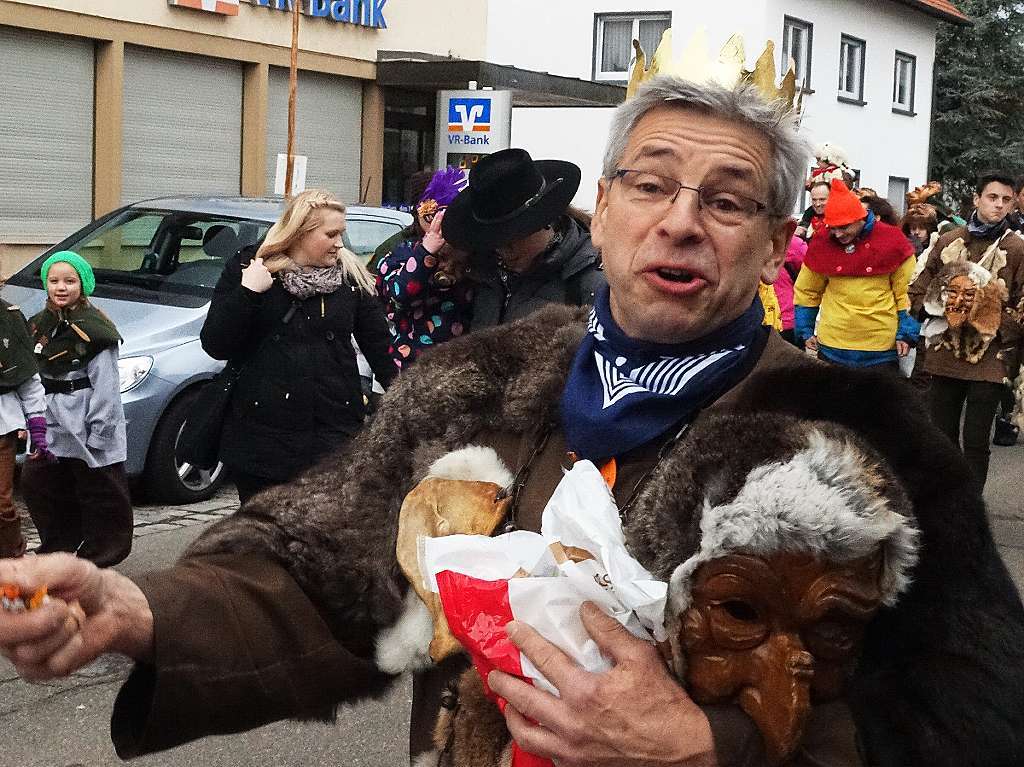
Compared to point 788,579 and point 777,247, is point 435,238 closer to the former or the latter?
point 777,247

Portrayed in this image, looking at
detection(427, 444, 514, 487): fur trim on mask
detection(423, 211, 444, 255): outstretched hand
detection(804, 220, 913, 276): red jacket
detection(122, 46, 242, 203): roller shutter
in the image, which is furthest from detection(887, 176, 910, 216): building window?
detection(427, 444, 514, 487): fur trim on mask

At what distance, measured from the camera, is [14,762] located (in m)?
4.82

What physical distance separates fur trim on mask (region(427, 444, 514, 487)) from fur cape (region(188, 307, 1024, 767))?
0.05 m

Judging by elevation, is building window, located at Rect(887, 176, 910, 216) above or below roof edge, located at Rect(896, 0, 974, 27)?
below

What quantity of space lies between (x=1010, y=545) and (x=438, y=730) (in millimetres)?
6790

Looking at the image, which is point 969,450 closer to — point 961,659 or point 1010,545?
point 1010,545

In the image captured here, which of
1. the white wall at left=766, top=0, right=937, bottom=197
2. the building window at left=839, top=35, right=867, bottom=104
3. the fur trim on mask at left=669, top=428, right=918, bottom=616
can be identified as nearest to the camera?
the fur trim on mask at left=669, top=428, right=918, bottom=616

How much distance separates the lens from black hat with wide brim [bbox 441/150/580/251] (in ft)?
18.4

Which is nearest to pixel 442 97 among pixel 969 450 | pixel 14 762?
pixel 969 450

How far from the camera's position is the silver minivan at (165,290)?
333 inches

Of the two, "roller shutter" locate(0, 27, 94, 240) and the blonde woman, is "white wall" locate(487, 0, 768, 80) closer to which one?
"roller shutter" locate(0, 27, 94, 240)

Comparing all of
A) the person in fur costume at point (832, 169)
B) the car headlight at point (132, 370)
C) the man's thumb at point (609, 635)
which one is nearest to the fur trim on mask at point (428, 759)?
the man's thumb at point (609, 635)

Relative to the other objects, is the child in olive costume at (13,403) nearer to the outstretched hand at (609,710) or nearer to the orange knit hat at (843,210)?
the orange knit hat at (843,210)

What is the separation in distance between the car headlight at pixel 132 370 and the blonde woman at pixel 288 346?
2.24m
